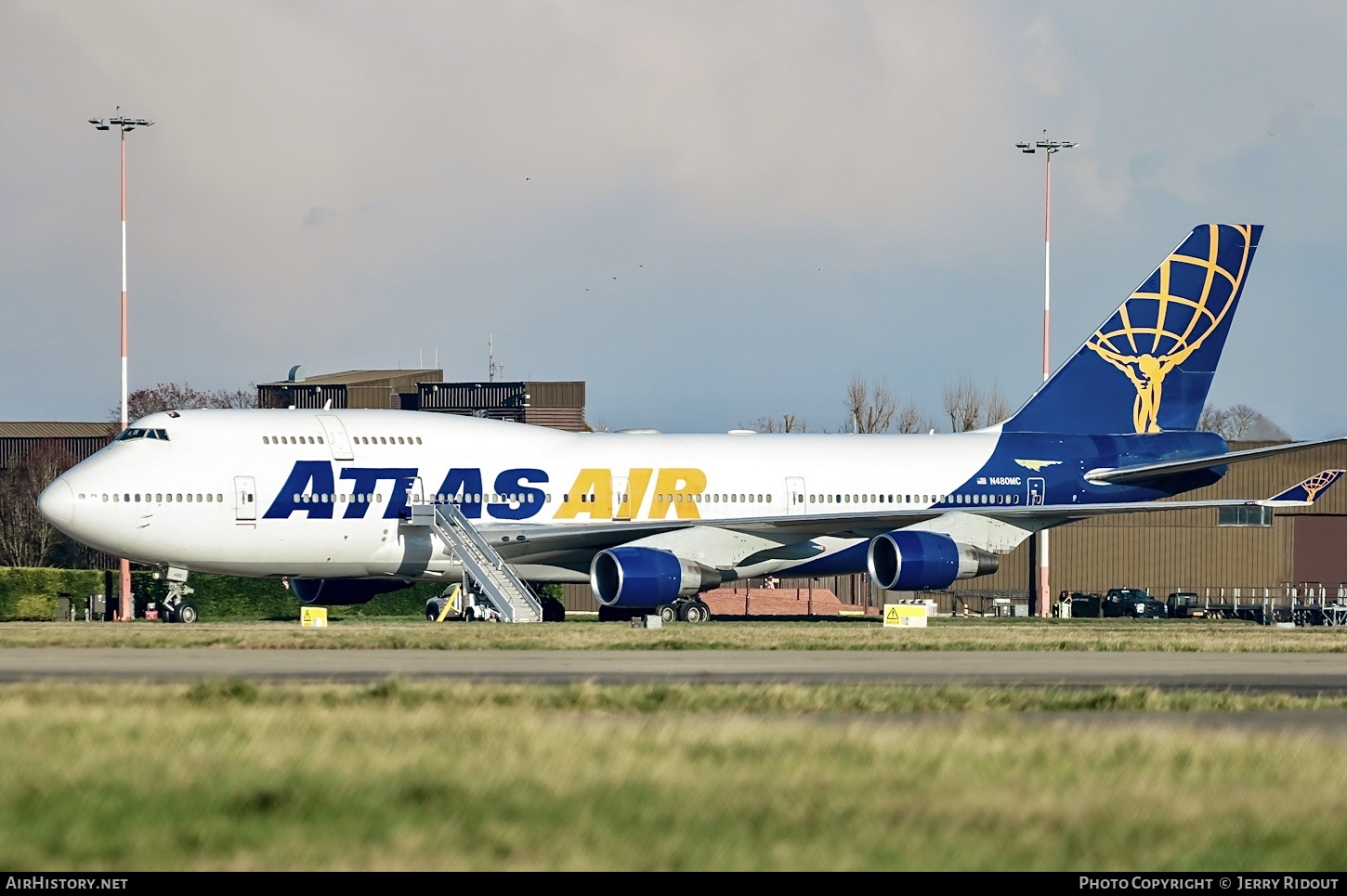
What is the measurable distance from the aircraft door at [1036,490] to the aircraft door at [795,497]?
20.4 ft

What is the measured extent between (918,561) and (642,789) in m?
30.0

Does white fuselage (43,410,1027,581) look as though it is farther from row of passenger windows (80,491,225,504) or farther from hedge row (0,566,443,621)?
hedge row (0,566,443,621)

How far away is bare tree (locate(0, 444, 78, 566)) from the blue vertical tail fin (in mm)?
48538

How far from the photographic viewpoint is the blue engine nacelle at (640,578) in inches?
1601

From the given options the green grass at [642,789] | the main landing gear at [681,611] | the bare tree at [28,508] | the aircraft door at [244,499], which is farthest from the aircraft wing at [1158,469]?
the bare tree at [28,508]

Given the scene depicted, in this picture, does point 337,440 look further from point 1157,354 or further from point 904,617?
point 1157,354

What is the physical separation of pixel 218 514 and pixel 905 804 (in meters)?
30.8

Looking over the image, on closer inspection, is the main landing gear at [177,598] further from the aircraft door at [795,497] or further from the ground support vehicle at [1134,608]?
the ground support vehicle at [1134,608]

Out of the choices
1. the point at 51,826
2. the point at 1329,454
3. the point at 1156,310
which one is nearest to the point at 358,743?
the point at 51,826

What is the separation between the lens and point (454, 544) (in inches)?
1645

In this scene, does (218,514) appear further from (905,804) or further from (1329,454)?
(1329,454)

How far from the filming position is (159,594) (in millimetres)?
60500

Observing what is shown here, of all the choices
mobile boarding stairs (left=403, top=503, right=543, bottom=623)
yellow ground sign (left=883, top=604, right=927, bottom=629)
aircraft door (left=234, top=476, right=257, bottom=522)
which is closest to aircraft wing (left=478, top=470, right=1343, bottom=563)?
mobile boarding stairs (left=403, top=503, right=543, bottom=623)

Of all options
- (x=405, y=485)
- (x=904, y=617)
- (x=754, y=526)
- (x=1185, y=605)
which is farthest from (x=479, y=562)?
(x=1185, y=605)
